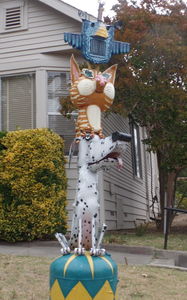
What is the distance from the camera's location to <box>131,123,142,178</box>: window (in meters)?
16.2

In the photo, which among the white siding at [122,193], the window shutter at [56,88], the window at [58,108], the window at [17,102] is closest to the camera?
the window at [58,108]

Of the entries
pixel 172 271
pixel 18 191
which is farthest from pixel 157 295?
pixel 18 191

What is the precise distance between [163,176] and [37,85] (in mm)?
4097

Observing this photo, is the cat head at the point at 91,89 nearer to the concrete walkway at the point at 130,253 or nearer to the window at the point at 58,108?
the concrete walkway at the point at 130,253

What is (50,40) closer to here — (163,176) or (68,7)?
(68,7)

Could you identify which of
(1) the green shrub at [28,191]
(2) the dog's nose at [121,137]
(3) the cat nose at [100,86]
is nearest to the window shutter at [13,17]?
(1) the green shrub at [28,191]

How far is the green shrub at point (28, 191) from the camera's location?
825 centimetres

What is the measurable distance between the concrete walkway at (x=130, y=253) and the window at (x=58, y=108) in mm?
3032

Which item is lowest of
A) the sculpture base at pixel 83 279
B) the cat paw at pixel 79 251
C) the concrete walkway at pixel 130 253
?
the concrete walkway at pixel 130 253

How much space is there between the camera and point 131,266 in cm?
648

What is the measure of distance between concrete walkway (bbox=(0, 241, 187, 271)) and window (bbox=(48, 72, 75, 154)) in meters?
3.03

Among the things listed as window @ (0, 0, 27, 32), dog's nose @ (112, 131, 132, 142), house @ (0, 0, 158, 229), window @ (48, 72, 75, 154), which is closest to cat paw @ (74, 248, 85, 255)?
dog's nose @ (112, 131, 132, 142)

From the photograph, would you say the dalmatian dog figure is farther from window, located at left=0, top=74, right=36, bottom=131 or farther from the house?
window, located at left=0, top=74, right=36, bottom=131

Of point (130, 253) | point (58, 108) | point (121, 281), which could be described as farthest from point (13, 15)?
point (121, 281)
